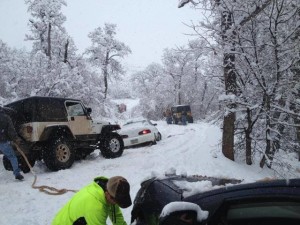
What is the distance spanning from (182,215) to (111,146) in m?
9.03

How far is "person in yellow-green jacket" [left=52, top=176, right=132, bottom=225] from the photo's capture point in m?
3.02

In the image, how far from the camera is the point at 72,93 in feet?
71.4

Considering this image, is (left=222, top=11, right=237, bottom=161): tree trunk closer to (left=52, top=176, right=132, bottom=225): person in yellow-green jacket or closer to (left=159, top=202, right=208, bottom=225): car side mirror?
(left=52, top=176, right=132, bottom=225): person in yellow-green jacket

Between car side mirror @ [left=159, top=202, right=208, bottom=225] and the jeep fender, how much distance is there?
7.09m

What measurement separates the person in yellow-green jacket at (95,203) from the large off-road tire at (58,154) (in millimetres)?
5649

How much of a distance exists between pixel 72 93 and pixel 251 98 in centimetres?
1486

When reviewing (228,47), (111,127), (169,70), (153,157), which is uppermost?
(169,70)

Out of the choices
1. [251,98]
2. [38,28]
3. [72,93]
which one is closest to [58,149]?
[251,98]

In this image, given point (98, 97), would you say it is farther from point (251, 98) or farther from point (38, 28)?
point (251, 98)

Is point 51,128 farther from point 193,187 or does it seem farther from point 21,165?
point 193,187

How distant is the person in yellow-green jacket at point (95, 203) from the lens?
3020 mm

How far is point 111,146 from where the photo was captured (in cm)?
1111

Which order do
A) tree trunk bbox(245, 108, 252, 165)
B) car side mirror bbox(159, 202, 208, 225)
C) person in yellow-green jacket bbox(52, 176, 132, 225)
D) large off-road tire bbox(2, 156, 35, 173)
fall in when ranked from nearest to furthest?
car side mirror bbox(159, 202, 208, 225), person in yellow-green jacket bbox(52, 176, 132, 225), large off-road tire bbox(2, 156, 35, 173), tree trunk bbox(245, 108, 252, 165)

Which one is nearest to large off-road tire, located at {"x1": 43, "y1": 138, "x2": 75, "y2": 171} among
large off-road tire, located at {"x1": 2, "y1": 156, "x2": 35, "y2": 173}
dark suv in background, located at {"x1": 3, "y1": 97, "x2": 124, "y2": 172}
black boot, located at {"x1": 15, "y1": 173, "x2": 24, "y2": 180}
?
dark suv in background, located at {"x1": 3, "y1": 97, "x2": 124, "y2": 172}
